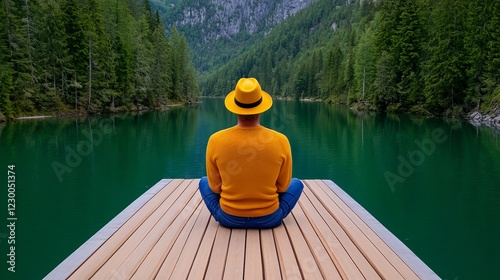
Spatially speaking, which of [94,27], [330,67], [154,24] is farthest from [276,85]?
[94,27]

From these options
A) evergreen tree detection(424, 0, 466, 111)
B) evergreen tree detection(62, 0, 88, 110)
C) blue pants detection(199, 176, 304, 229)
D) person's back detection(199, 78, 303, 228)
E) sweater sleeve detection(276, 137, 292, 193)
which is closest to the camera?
person's back detection(199, 78, 303, 228)

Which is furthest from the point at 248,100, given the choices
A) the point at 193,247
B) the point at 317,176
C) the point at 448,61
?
the point at 448,61

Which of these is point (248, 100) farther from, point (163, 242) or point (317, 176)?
point (317, 176)

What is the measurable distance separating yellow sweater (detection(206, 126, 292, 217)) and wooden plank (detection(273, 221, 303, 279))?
36cm

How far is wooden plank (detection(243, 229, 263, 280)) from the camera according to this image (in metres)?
3.67

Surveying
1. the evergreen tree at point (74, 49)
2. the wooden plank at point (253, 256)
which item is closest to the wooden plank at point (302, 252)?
the wooden plank at point (253, 256)

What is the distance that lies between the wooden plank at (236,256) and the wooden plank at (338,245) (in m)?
0.94

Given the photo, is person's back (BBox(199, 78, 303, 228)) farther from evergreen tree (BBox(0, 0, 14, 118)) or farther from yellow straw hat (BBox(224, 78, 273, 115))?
evergreen tree (BBox(0, 0, 14, 118))

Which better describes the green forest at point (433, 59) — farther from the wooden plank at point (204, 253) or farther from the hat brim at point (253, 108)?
the wooden plank at point (204, 253)

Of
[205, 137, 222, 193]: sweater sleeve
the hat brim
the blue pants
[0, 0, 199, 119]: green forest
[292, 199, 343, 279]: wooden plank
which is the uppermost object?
[0, 0, 199, 119]: green forest

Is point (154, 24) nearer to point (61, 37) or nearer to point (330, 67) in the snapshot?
point (61, 37)

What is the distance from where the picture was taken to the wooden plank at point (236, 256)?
3691 millimetres

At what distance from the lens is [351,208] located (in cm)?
624

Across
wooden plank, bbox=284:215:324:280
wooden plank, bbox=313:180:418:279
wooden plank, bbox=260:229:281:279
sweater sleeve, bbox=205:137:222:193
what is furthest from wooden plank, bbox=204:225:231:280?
wooden plank, bbox=313:180:418:279
